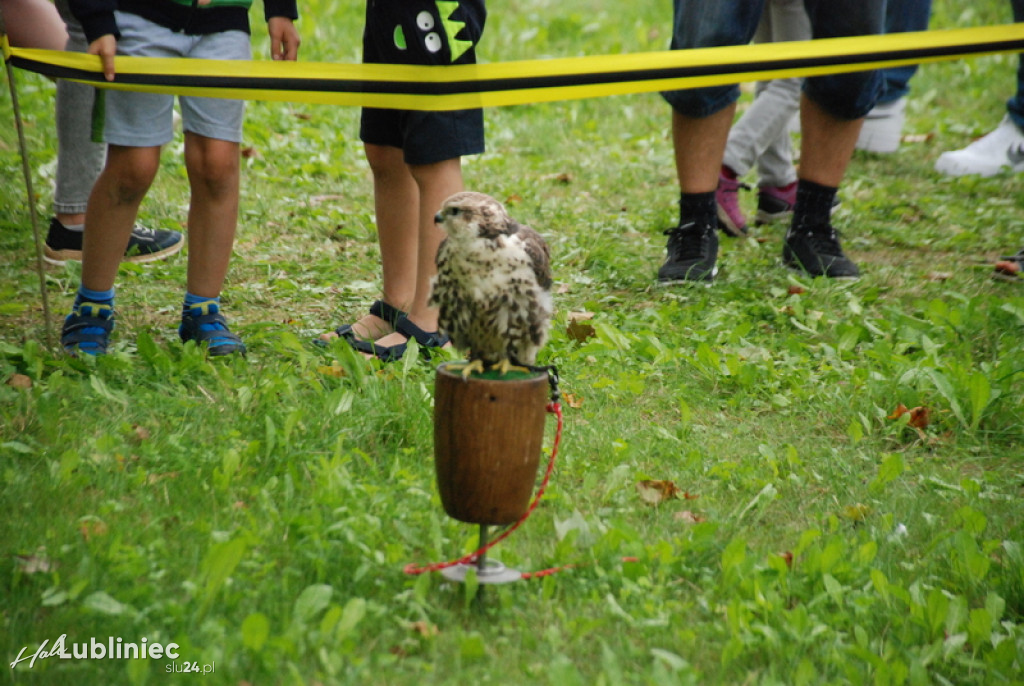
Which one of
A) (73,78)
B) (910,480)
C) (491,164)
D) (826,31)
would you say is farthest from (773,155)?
(73,78)

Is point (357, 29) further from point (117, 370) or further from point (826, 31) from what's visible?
point (117, 370)

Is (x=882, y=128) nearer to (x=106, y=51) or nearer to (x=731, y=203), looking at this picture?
(x=731, y=203)

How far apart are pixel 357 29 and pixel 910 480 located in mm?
7339

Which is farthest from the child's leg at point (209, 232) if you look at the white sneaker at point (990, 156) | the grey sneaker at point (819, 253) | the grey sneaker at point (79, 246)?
the white sneaker at point (990, 156)

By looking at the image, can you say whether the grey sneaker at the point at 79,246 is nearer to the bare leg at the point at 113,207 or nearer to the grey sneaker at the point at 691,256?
the bare leg at the point at 113,207

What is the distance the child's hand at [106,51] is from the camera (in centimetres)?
312

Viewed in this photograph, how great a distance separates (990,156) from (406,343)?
515 cm

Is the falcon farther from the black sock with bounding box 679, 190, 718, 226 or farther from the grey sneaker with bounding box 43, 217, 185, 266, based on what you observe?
the grey sneaker with bounding box 43, 217, 185, 266

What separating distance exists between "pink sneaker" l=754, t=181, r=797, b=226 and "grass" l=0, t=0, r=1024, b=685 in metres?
0.60

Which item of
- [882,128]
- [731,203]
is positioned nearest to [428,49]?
[731,203]

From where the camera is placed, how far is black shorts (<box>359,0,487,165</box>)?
3.25 m

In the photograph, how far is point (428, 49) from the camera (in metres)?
3.25

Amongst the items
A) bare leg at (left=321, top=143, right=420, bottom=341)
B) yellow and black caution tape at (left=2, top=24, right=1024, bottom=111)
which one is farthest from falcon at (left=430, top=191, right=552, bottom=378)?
bare leg at (left=321, top=143, right=420, bottom=341)

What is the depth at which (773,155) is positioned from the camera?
5.67 m
